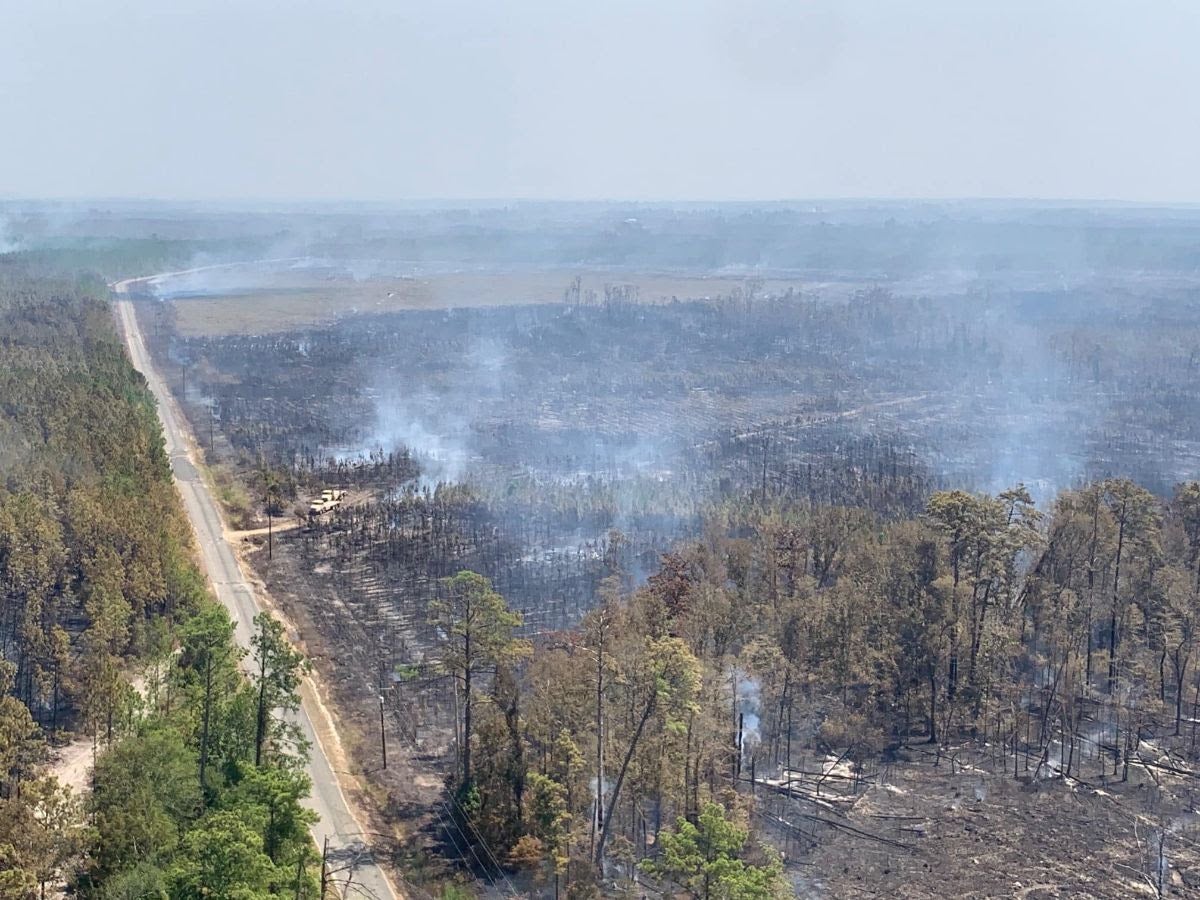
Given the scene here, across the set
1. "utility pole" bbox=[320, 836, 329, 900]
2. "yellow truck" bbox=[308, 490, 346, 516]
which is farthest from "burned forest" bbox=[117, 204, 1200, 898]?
"utility pole" bbox=[320, 836, 329, 900]

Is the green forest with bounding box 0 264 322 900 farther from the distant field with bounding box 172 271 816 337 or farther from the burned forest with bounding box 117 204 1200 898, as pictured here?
the distant field with bounding box 172 271 816 337

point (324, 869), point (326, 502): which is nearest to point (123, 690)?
point (324, 869)

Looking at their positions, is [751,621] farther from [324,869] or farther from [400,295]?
[400,295]

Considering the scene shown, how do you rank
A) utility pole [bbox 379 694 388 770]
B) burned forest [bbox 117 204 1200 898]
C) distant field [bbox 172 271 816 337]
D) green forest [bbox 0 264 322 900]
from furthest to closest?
distant field [bbox 172 271 816 337] < utility pole [bbox 379 694 388 770] < burned forest [bbox 117 204 1200 898] < green forest [bbox 0 264 322 900]

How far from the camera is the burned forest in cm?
2730

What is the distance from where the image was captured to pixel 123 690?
29031 millimetres

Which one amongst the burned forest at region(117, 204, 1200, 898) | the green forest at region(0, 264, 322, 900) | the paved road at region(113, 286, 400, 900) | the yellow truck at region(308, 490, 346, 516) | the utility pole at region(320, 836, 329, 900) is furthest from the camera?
the yellow truck at region(308, 490, 346, 516)

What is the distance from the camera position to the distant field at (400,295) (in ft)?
429

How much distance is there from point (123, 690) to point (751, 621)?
1784 centimetres

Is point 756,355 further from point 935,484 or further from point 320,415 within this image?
point 935,484

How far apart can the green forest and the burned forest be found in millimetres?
4661

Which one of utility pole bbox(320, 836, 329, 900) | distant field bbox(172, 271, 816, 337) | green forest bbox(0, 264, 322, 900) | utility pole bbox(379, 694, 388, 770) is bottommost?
utility pole bbox(379, 694, 388, 770)

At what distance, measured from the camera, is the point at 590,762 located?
27828 millimetres

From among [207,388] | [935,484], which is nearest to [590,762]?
[935,484]
